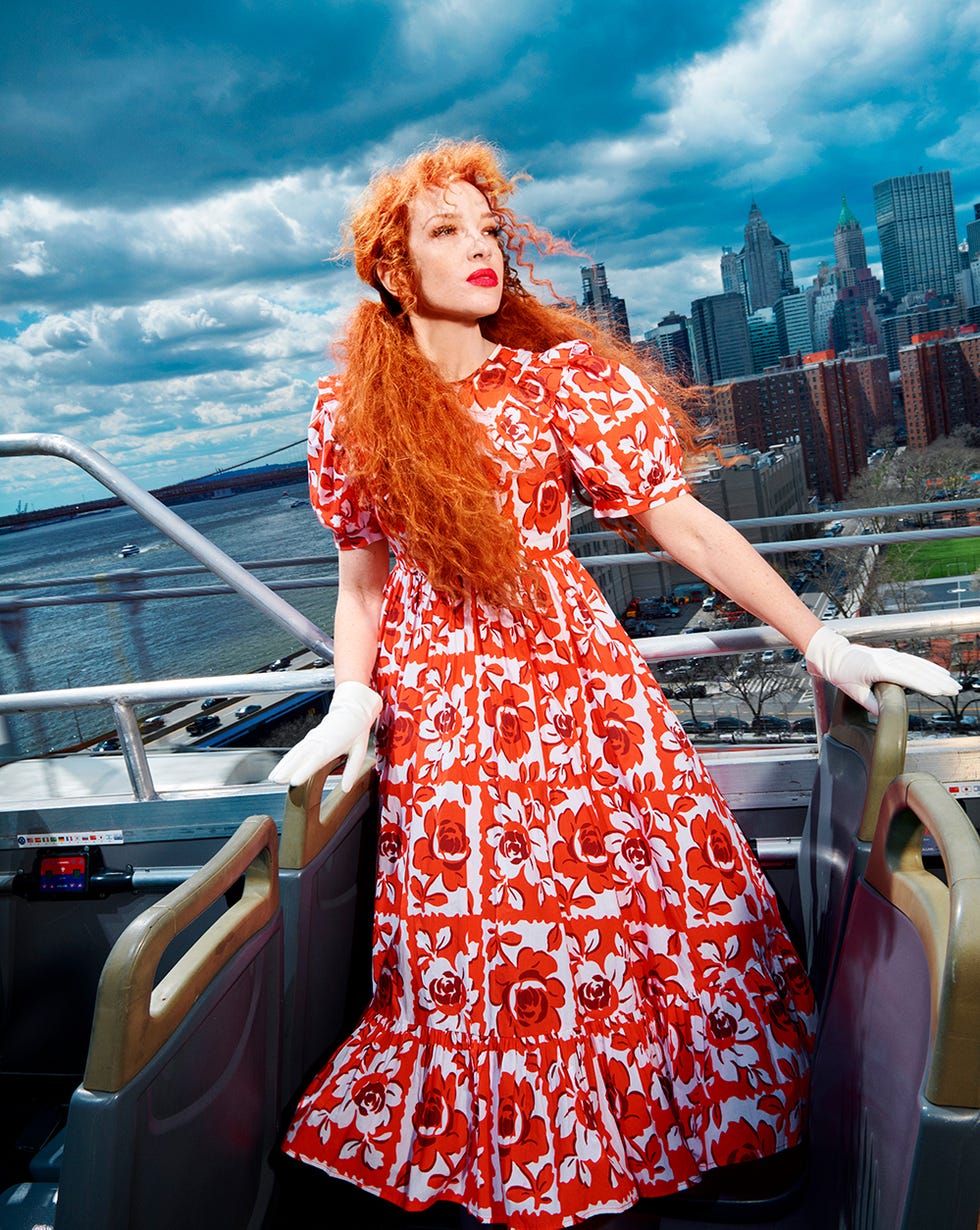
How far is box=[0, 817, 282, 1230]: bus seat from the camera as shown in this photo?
0.77 meters

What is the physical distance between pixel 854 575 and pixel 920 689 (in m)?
2.45

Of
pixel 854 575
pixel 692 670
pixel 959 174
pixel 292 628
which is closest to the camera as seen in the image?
pixel 292 628

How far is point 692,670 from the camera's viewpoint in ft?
6.56

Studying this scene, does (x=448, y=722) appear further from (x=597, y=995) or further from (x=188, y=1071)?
(x=188, y=1071)

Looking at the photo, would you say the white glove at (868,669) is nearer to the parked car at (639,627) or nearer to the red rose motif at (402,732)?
the parked car at (639,627)

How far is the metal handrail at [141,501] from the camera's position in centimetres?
185

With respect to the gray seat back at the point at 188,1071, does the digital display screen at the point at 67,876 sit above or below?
below

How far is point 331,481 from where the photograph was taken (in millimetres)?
1271

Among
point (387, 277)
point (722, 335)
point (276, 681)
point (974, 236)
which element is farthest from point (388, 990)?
point (974, 236)

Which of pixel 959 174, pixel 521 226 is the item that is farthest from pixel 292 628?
pixel 959 174

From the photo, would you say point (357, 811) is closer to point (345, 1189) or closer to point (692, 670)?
Result: point (345, 1189)

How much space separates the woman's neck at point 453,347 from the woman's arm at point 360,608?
264 mm

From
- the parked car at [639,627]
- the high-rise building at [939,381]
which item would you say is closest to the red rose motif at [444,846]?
the parked car at [639,627]

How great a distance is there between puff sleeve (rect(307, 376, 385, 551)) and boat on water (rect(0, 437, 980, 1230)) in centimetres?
33
